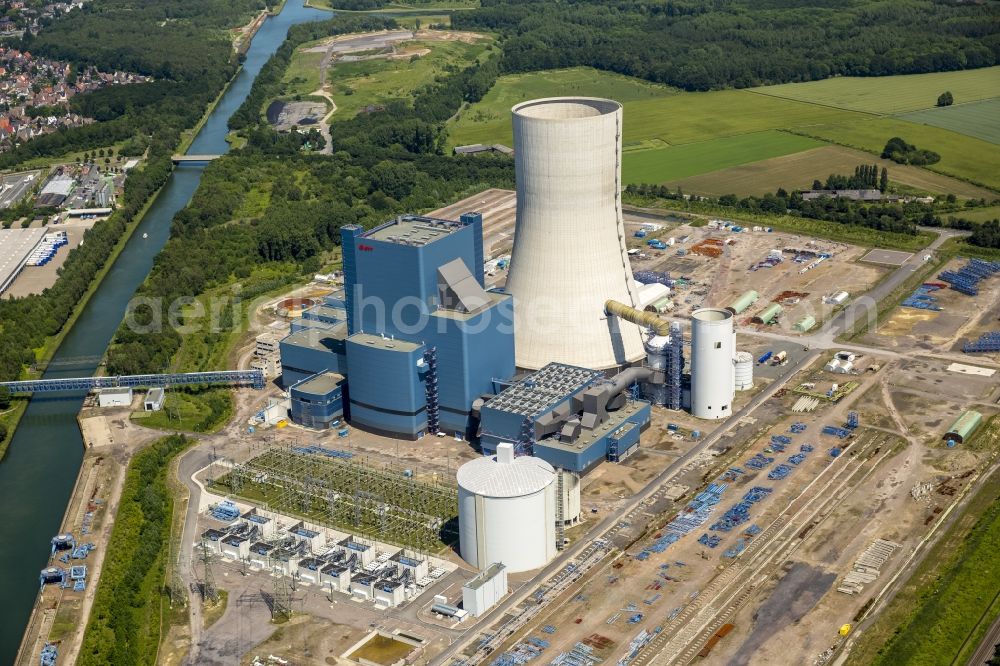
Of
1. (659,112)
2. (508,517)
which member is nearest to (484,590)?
(508,517)

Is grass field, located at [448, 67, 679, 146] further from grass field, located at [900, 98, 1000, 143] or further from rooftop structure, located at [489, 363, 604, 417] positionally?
rooftop structure, located at [489, 363, 604, 417]

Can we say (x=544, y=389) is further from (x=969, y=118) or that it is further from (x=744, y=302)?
(x=969, y=118)

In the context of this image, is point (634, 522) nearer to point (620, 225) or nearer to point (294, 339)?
point (620, 225)

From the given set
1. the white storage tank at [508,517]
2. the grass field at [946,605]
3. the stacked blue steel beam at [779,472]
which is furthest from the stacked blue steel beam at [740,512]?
the grass field at [946,605]

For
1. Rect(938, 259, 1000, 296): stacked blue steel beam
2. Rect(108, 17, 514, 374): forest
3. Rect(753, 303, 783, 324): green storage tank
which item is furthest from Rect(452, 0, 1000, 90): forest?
Rect(753, 303, 783, 324): green storage tank

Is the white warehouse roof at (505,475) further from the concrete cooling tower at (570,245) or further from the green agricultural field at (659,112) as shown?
the green agricultural field at (659,112)

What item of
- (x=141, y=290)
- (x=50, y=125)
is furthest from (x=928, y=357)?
(x=50, y=125)

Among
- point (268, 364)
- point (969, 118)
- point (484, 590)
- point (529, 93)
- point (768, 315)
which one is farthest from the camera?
point (529, 93)
